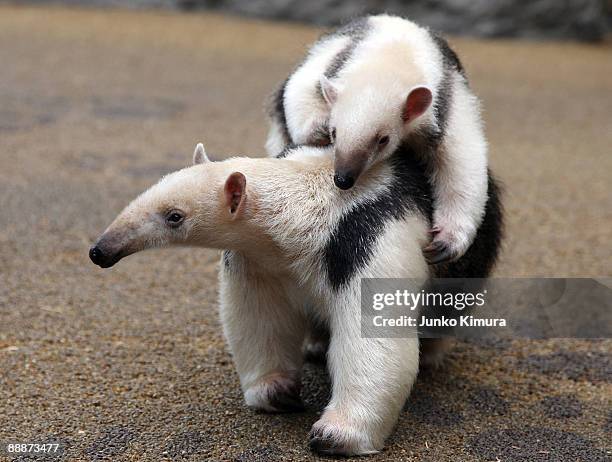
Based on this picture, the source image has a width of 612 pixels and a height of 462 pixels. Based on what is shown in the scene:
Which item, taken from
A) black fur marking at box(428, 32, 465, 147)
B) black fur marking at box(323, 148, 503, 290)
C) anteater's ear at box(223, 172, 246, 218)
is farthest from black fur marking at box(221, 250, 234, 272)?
black fur marking at box(428, 32, 465, 147)

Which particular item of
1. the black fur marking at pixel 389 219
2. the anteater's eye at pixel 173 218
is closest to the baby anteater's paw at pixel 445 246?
the black fur marking at pixel 389 219

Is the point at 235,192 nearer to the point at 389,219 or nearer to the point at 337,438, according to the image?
the point at 389,219

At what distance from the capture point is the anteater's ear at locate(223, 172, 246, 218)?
4.33 meters

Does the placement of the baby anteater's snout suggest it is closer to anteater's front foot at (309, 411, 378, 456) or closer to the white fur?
the white fur

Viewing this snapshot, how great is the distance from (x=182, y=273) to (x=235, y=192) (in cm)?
286

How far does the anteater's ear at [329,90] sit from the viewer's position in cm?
480

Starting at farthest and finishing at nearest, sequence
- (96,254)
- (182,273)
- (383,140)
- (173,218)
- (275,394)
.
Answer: (182,273) < (275,394) < (383,140) < (173,218) < (96,254)

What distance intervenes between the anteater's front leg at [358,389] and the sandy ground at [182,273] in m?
0.14

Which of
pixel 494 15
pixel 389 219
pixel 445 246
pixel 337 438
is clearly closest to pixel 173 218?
pixel 389 219

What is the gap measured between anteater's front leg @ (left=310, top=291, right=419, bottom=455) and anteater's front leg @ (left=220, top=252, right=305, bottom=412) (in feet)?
1.52

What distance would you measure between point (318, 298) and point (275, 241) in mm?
356

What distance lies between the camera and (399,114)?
467 centimetres

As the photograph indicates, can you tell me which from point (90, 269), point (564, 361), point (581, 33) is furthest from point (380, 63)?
point (581, 33)

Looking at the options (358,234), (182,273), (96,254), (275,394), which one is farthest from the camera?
(182,273)
